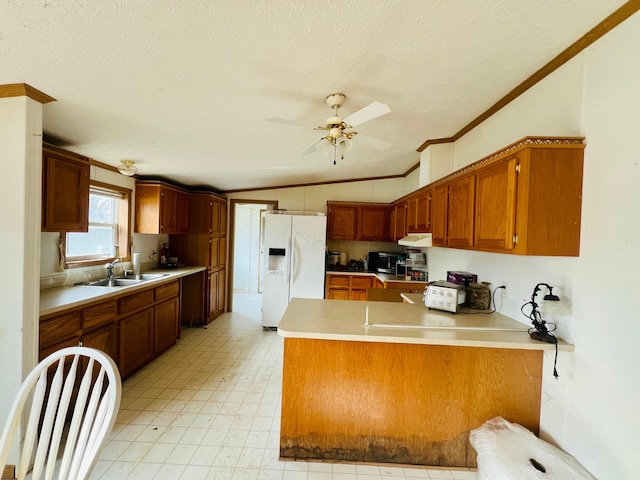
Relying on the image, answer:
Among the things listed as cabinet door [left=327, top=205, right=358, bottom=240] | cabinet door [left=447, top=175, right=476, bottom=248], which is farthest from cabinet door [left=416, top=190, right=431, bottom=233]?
cabinet door [left=327, top=205, right=358, bottom=240]

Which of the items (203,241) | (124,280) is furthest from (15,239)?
(203,241)

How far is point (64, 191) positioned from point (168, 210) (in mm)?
1584

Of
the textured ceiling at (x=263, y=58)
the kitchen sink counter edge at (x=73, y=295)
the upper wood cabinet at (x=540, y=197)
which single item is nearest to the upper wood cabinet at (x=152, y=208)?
the kitchen sink counter edge at (x=73, y=295)

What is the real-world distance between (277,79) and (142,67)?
2.26 ft

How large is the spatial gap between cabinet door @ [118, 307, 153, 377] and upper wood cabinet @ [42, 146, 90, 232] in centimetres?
93

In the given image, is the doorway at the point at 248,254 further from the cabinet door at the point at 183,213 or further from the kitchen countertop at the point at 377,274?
the kitchen countertop at the point at 377,274

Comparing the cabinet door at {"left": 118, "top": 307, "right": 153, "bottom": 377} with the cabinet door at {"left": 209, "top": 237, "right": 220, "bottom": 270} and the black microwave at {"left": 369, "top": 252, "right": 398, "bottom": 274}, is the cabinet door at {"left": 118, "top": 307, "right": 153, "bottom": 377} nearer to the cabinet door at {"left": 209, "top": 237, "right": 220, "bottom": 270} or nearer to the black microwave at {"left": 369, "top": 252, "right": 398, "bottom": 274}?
the cabinet door at {"left": 209, "top": 237, "right": 220, "bottom": 270}

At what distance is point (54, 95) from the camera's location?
1713mm

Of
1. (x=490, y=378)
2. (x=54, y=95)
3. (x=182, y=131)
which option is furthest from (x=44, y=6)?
(x=490, y=378)

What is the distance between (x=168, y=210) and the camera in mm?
3809

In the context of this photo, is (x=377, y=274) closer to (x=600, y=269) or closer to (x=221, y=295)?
(x=221, y=295)

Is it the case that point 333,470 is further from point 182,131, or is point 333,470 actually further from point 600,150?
point 182,131

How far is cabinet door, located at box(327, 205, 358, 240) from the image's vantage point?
466cm

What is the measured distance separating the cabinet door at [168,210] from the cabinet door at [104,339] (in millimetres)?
1512
